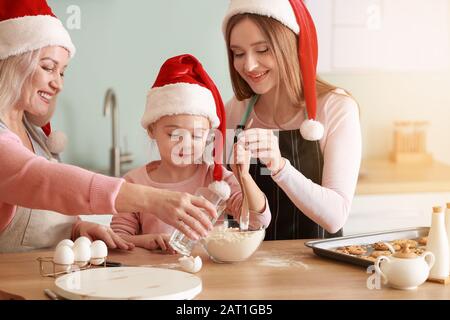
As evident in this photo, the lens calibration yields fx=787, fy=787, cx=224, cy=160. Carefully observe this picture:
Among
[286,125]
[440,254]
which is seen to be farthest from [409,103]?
[440,254]

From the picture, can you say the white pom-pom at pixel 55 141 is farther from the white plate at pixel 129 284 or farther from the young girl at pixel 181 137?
the white plate at pixel 129 284

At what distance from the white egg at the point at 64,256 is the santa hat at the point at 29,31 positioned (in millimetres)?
631

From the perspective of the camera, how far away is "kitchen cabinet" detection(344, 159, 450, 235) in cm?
357

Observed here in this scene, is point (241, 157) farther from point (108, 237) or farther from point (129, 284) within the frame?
point (129, 284)

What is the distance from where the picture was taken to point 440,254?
1640 millimetres

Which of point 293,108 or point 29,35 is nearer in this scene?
point 29,35

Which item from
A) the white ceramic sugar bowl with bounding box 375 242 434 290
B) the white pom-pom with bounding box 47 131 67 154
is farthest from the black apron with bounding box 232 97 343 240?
the white ceramic sugar bowl with bounding box 375 242 434 290

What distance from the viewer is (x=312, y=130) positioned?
2.32 m

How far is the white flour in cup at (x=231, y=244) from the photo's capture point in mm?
1767

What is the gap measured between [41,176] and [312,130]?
885mm

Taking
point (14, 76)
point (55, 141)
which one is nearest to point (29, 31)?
point (14, 76)

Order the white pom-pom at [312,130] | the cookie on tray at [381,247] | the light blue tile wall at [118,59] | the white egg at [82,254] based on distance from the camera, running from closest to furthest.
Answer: the white egg at [82,254] < the cookie on tray at [381,247] < the white pom-pom at [312,130] < the light blue tile wall at [118,59]

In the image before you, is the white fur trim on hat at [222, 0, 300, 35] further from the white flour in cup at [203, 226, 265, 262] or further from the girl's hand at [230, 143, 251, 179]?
the white flour in cup at [203, 226, 265, 262]

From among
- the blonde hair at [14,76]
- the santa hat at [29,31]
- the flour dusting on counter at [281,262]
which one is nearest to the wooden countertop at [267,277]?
the flour dusting on counter at [281,262]
